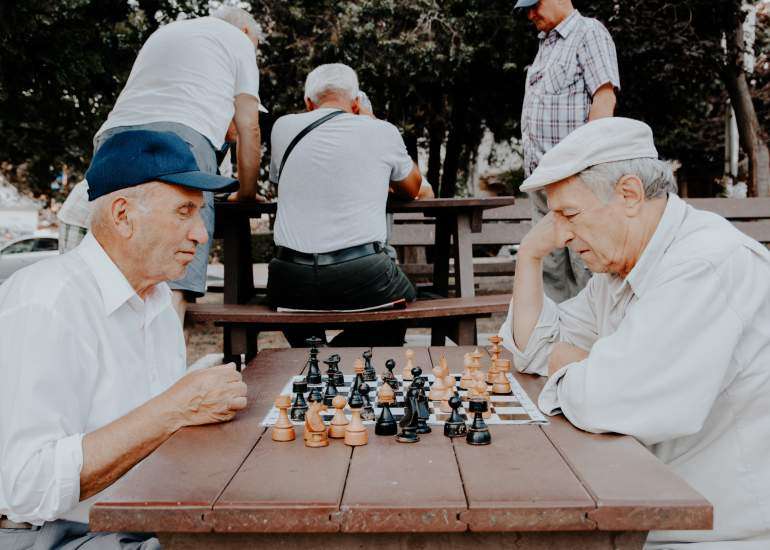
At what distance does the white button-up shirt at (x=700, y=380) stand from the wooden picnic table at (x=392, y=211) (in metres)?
2.68

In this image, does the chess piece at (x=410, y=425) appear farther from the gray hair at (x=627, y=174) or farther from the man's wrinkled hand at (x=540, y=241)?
the man's wrinkled hand at (x=540, y=241)

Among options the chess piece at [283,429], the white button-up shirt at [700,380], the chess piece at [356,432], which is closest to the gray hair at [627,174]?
the white button-up shirt at [700,380]

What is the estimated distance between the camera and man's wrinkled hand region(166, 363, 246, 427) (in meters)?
1.88

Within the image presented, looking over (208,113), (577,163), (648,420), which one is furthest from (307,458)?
(208,113)

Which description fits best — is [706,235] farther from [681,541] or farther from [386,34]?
[386,34]

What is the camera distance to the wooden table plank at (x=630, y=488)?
137cm

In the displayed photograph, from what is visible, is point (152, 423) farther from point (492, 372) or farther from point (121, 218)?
point (492, 372)

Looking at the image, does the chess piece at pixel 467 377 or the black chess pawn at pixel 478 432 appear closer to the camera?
the black chess pawn at pixel 478 432

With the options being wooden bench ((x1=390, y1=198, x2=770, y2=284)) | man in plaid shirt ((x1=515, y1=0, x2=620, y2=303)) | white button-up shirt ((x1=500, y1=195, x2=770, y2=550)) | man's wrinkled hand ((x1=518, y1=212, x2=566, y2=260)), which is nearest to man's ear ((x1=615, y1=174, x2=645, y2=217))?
white button-up shirt ((x1=500, y1=195, x2=770, y2=550))

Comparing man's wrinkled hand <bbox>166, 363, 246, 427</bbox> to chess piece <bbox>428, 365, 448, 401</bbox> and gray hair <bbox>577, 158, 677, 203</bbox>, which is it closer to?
chess piece <bbox>428, 365, 448, 401</bbox>

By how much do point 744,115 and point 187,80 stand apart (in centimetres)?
1049

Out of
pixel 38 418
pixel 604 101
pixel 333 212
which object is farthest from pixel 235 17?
pixel 38 418

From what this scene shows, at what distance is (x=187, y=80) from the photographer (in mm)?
4078

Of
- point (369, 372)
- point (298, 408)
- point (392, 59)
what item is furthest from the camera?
point (392, 59)
